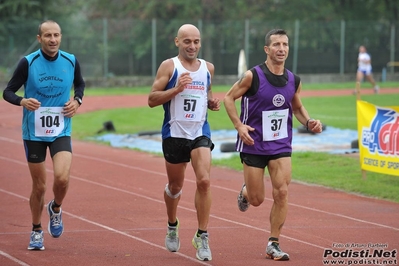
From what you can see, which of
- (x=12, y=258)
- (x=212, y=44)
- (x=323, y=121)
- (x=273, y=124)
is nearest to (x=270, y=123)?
(x=273, y=124)

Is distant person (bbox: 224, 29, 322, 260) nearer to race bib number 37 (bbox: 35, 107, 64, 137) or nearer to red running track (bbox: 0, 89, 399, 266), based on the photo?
red running track (bbox: 0, 89, 399, 266)

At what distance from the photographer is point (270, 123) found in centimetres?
794

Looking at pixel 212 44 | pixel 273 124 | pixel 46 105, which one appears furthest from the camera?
pixel 212 44

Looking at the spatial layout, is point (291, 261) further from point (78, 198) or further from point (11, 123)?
point (11, 123)

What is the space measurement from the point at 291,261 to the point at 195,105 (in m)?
1.70

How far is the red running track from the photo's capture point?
314 inches

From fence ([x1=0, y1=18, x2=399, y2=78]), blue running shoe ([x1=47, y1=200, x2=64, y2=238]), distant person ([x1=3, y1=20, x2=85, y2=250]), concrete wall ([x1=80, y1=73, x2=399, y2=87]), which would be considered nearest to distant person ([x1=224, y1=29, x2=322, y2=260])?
distant person ([x1=3, y1=20, x2=85, y2=250])

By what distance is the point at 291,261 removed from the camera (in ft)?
25.1

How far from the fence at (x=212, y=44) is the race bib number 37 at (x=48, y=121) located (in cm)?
2860

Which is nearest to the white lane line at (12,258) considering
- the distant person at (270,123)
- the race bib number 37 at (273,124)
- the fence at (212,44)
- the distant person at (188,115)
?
the distant person at (188,115)

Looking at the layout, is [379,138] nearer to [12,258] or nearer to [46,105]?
[46,105]

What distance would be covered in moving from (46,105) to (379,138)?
20.1ft

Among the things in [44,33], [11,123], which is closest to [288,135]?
[44,33]

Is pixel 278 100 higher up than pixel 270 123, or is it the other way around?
pixel 278 100
